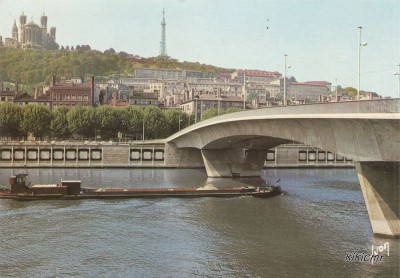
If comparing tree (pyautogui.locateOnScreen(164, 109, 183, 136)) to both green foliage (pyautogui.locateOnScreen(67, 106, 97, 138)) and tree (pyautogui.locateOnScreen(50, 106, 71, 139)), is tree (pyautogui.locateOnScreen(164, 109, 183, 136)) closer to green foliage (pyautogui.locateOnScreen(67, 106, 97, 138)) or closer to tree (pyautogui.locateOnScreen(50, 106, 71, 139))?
green foliage (pyautogui.locateOnScreen(67, 106, 97, 138))

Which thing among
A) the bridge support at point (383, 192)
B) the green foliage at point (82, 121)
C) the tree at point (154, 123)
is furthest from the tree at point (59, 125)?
the bridge support at point (383, 192)

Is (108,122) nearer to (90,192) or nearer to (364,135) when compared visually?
(90,192)

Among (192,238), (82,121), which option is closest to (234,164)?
(192,238)

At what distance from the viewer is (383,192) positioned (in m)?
29.1

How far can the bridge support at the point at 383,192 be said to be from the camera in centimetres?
2892

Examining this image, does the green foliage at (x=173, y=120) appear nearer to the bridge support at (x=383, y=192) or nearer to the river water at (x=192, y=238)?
the river water at (x=192, y=238)

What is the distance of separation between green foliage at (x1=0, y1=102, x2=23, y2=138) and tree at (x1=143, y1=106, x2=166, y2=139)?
27676 mm

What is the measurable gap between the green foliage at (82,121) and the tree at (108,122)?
1.35 meters

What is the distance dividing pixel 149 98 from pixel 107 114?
160 ft

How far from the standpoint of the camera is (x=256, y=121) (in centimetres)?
4525

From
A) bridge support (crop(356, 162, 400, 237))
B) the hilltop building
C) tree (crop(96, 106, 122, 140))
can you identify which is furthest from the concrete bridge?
the hilltop building

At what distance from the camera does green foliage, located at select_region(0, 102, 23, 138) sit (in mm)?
95312

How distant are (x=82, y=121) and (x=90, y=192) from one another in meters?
54.5

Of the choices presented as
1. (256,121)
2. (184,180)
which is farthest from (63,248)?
(184,180)
